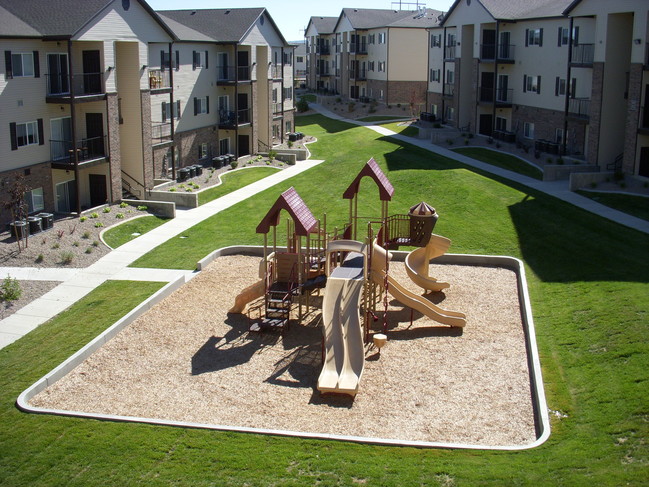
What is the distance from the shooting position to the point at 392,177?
43.5 meters

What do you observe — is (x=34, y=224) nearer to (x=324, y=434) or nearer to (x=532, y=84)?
(x=324, y=434)

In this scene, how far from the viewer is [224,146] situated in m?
56.4

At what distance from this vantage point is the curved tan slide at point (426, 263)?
85.2 feet

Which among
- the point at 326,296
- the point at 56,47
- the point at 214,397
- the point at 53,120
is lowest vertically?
the point at 214,397

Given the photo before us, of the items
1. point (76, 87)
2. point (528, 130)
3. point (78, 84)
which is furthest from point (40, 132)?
point (528, 130)

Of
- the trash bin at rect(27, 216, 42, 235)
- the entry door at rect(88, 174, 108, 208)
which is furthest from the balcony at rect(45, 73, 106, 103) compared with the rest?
the trash bin at rect(27, 216, 42, 235)

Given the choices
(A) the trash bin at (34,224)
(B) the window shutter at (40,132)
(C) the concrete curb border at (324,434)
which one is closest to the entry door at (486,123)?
(C) the concrete curb border at (324,434)

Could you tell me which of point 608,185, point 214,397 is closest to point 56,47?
point 214,397

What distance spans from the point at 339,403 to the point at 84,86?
1053 inches

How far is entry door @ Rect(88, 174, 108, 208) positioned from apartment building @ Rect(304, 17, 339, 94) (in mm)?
61934

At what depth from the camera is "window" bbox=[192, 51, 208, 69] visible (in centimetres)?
5066

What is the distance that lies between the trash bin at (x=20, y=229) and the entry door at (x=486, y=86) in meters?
37.5

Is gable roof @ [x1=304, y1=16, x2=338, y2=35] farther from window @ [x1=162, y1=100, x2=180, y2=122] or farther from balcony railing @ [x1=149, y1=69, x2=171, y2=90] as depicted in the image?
balcony railing @ [x1=149, y1=69, x2=171, y2=90]

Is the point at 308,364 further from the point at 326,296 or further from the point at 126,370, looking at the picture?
the point at 126,370
